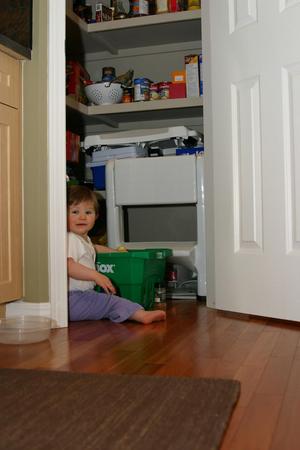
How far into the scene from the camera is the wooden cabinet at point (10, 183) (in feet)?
6.14

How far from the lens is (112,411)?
37.8 inches

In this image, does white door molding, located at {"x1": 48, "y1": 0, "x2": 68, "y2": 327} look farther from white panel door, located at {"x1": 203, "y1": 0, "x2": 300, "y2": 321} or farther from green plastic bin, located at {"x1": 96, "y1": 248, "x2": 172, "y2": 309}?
white panel door, located at {"x1": 203, "y1": 0, "x2": 300, "y2": 321}

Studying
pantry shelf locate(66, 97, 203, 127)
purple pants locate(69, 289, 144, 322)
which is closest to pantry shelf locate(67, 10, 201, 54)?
pantry shelf locate(66, 97, 203, 127)

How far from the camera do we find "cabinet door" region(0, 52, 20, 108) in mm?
1877

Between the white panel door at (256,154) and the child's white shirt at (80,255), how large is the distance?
51cm

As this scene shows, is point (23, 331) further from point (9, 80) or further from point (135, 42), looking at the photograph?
point (135, 42)

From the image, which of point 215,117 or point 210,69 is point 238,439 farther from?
point 210,69

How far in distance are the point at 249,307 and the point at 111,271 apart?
1.98 ft

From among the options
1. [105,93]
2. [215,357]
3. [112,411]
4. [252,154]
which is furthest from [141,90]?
[112,411]

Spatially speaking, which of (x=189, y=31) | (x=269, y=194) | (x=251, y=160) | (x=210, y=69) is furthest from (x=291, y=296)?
(x=189, y=31)

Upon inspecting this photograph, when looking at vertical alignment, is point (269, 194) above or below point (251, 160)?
below

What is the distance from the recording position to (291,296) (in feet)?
6.22

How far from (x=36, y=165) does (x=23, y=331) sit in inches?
23.6

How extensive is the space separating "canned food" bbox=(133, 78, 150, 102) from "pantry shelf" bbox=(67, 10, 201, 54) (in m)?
0.28
